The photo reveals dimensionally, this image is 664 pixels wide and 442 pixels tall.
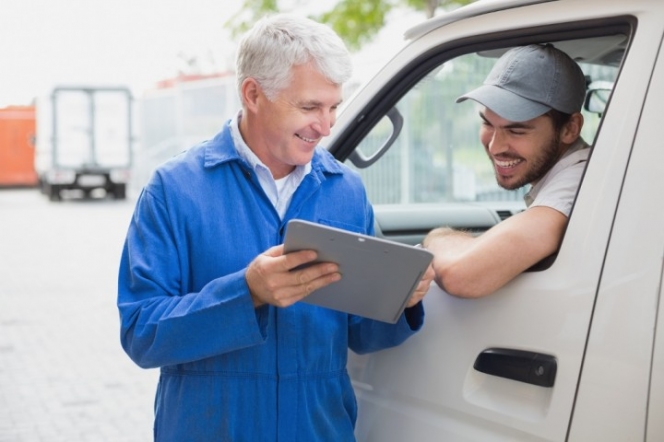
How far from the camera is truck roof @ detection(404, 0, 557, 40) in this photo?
2.35 meters

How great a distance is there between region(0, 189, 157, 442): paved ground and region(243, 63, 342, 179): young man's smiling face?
397cm

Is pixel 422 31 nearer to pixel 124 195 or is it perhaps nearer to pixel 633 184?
pixel 633 184

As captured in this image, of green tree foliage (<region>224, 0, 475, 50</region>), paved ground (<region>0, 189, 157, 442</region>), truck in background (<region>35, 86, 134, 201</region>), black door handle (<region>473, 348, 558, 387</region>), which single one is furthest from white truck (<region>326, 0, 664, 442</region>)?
truck in background (<region>35, 86, 134, 201</region>)

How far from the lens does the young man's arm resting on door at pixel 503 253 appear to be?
6.98 ft

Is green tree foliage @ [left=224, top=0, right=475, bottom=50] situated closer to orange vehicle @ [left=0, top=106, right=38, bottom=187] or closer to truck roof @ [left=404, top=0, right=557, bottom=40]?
truck roof @ [left=404, top=0, right=557, bottom=40]

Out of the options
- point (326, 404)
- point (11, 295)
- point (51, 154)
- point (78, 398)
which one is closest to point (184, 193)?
point (326, 404)

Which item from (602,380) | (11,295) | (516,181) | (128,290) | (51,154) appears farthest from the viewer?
(51,154)

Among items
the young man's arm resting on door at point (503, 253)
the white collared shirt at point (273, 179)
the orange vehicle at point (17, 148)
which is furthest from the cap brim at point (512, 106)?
the orange vehicle at point (17, 148)

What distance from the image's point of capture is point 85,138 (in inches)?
952

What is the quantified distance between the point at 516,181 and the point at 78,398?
502cm

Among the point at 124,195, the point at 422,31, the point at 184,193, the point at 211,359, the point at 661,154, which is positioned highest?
the point at 422,31

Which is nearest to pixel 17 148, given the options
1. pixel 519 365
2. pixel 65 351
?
pixel 65 351

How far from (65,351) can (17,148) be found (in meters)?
22.4

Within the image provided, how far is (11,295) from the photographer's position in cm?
1073
